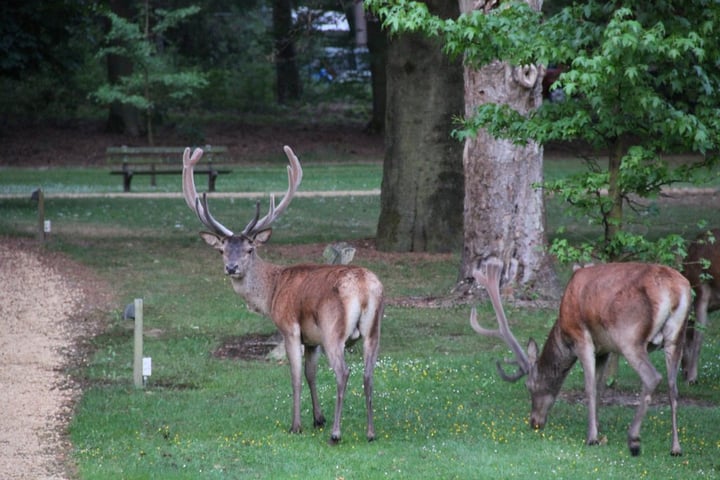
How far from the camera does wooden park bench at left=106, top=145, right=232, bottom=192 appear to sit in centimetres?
3103

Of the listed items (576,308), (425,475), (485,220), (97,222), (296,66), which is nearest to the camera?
(425,475)

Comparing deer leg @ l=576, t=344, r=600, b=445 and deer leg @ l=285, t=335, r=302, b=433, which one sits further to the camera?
deer leg @ l=285, t=335, r=302, b=433

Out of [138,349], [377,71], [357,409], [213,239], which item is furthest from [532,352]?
[377,71]

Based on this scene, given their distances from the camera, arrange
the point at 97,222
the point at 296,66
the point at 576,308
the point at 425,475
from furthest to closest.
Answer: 1. the point at 296,66
2. the point at 97,222
3. the point at 576,308
4. the point at 425,475

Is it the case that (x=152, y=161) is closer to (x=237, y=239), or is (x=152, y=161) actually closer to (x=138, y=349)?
(x=138, y=349)

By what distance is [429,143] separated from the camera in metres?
20.4

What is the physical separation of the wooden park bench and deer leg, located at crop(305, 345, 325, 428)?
2101cm

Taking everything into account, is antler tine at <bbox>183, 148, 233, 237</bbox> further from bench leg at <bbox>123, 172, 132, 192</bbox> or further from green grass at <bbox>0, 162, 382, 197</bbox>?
bench leg at <bbox>123, 172, 132, 192</bbox>

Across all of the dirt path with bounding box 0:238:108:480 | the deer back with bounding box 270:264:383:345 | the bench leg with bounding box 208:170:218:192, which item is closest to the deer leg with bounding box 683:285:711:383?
the deer back with bounding box 270:264:383:345

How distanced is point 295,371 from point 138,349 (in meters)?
2.52

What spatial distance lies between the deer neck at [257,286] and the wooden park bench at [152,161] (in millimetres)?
20774

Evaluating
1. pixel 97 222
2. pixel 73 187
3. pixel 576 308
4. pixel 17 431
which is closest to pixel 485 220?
pixel 576 308

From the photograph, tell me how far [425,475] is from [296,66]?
151 ft

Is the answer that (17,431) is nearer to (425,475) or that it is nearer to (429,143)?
(425,475)
